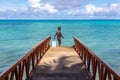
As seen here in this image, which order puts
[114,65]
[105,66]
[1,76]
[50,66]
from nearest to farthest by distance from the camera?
1. [1,76]
2. [105,66]
3. [50,66]
4. [114,65]

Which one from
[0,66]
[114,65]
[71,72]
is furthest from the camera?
[114,65]

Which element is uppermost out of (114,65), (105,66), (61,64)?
(105,66)

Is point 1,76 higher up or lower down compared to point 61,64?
higher up

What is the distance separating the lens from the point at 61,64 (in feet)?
43.5

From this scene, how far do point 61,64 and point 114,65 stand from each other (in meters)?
13.8

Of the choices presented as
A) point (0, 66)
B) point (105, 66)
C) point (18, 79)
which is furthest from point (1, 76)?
point (0, 66)

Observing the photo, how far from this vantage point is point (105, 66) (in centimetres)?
792

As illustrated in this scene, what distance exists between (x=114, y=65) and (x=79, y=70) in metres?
15.0

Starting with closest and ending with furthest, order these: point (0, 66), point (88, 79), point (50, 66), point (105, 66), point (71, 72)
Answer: point (105, 66) < point (88, 79) < point (71, 72) < point (50, 66) < point (0, 66)

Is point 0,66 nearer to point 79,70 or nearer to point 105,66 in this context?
point 79,70

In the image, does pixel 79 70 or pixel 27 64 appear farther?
pixel 79 70

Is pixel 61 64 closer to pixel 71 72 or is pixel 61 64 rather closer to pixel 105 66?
pixel 71 72

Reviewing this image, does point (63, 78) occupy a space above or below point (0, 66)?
above

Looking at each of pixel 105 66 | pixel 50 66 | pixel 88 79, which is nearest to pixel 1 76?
pixel 105 66
